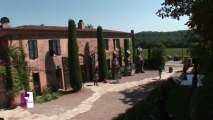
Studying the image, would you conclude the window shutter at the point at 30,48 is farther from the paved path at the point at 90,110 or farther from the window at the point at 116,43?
the window at the point at 116,43

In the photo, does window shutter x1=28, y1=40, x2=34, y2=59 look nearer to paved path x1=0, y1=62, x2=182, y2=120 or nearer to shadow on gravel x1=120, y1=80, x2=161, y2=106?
paved path x1=0, y1=62, x2=182, y2=120

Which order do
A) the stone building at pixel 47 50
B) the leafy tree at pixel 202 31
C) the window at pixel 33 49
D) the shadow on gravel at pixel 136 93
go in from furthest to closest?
the window at pixel 33 49, the stone building at pixel 47 50, the shadow on gravel at pixel 136 93, the leafy tree at pixel 202 31

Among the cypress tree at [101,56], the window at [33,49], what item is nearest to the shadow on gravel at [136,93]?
the cypress tree at [101,56]

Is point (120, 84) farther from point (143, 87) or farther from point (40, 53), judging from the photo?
point (40, 53)

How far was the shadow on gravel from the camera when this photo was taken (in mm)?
22430

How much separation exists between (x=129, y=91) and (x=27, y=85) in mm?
8774

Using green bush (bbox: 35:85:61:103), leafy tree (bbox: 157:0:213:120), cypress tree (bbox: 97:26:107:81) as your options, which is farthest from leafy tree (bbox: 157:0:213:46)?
cypress tree (bbox: 97:26:107:81)

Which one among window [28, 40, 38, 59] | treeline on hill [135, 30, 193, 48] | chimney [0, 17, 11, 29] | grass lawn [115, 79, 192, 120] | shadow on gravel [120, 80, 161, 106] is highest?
treeline on hill [135, 30, 193, 48]

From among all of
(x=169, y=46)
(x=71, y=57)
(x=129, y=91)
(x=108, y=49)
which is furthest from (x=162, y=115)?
(x=169, y=46)

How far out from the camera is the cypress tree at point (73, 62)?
27.0 metres

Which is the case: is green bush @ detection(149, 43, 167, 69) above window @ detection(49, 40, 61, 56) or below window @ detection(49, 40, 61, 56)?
below

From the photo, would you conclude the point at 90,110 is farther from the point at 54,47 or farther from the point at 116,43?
the point at 116,43

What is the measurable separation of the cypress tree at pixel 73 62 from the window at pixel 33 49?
3.20 m

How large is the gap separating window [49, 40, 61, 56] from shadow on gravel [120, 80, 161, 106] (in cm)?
760
